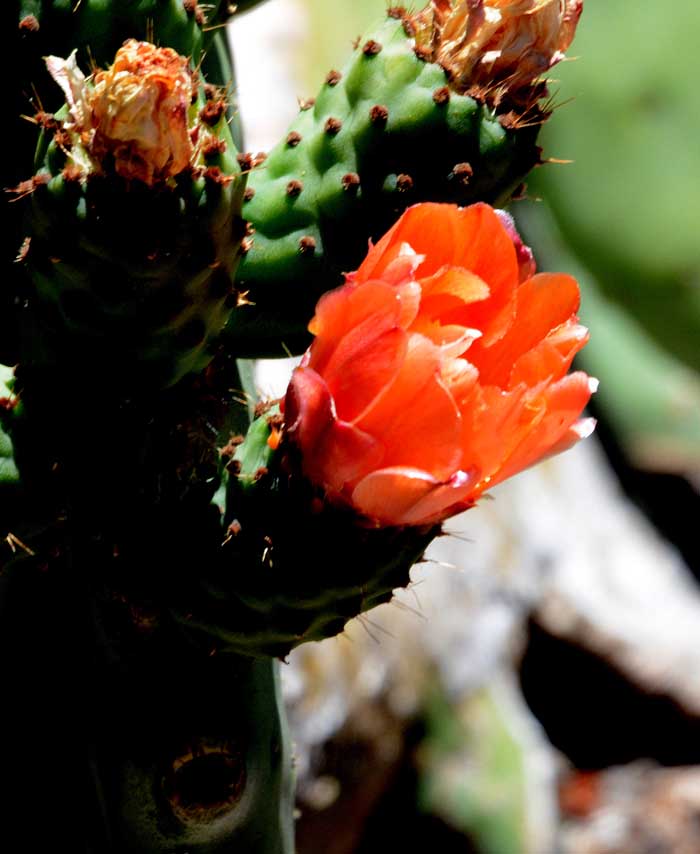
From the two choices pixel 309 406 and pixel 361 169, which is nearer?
pixel 309 406

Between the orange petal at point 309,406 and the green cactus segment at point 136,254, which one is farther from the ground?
the green cactus segment at point 136,254

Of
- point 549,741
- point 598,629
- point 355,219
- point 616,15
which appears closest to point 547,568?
point 598,629

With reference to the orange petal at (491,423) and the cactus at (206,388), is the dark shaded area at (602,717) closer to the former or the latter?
the cactus at (206,388)

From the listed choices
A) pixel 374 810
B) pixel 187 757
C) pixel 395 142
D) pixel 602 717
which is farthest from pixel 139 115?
pixel 602 717

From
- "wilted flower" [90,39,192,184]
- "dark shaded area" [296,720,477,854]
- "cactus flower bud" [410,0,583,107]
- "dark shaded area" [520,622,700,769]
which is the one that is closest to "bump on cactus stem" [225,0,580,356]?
"cactus flower bud" [410,0,583,107]

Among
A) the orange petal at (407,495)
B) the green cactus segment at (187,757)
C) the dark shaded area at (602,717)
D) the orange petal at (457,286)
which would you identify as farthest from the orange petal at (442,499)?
the dark shaded area at (602,717)

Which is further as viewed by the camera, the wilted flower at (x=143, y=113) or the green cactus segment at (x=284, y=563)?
the green cactus segment at (x=284, y=563)

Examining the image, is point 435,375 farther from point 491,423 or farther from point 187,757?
point 187,757

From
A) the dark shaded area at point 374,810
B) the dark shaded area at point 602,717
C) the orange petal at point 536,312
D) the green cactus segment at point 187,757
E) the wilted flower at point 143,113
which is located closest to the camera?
the wilted flower at point 143,113
